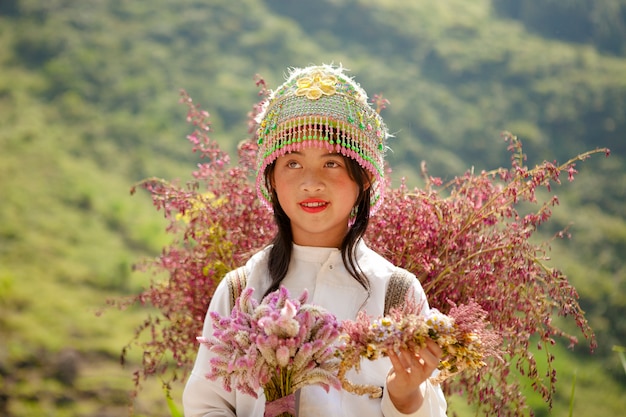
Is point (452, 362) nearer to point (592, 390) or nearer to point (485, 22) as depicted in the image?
point (592, 390)

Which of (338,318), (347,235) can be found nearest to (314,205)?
(347,235)

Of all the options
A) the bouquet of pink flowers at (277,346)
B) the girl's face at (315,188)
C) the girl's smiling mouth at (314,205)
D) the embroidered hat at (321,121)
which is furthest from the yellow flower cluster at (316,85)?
the bouquet of pink flowers at (277,346)

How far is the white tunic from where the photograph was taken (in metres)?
1.88

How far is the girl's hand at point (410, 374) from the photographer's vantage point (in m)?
1.58

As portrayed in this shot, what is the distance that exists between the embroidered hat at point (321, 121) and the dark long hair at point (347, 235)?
0.09 ft

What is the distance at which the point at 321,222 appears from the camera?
198cm

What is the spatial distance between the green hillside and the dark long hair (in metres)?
2.51

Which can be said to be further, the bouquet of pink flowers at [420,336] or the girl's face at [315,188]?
the girl's face at [315,188]

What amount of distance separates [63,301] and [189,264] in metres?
2.86

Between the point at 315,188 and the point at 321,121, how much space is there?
0.57 feet

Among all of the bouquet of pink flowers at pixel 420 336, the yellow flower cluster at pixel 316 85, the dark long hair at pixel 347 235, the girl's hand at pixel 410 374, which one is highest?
the yellow flower cluster at pixel 316 85

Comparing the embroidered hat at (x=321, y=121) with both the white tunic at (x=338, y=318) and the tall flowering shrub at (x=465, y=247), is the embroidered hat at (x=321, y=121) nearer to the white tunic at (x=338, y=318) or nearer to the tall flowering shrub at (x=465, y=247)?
the white tunic at (x=338, y=318)

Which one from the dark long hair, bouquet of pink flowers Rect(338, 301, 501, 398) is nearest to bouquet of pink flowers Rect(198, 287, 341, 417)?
bouquet of pink flowers Rect(338, 301, 501, 398)

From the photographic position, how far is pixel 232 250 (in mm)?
2551
